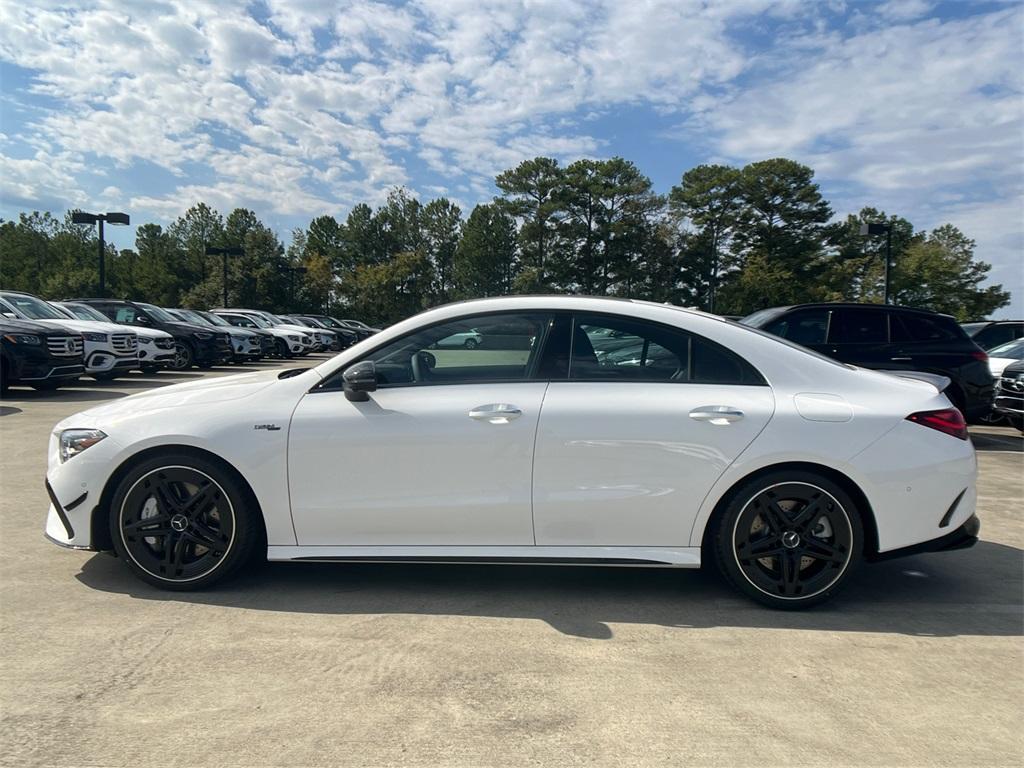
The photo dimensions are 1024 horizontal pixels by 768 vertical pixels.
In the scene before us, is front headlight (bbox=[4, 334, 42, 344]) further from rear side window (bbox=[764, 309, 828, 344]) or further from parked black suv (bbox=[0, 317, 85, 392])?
rear side window (bbox=[764, 309, 828, 344])

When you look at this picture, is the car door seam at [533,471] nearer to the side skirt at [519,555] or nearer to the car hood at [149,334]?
the side skirt at [519,555]

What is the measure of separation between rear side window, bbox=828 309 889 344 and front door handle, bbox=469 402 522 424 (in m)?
6.34

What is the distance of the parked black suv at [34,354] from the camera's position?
11023mm

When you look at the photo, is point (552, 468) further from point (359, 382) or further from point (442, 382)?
point (359, 382)

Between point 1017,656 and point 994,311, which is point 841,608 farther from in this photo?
point 994,311

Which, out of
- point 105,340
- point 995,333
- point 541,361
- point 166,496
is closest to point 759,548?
point 541,361

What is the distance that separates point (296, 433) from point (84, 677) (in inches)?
52.7

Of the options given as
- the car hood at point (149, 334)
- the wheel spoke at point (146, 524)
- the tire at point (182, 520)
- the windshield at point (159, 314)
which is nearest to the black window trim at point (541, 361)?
the tire at point (182, 520)

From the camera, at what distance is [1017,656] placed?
10.2ft

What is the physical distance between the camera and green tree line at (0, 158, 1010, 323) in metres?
51.1

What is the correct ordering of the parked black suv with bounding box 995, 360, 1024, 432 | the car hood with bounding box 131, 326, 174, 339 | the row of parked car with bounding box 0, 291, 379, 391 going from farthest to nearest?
1. the car hood with bounding box 131, 326, 174, 339
2. the row of parked car with bounding box 0, 291, 379, 391
3. the parked black suv with bounding box 995, 360, 1024, 432

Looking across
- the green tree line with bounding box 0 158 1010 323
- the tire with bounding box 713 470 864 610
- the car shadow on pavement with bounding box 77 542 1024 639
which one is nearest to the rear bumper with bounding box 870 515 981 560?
the tire with bounding box 713 470 864 610

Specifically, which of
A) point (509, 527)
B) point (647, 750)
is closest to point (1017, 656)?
point (647, 750)

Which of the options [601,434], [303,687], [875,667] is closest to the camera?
[303,687]
